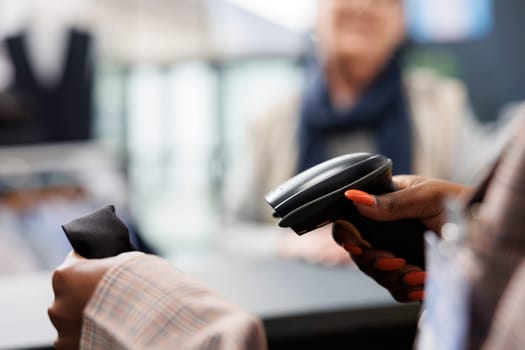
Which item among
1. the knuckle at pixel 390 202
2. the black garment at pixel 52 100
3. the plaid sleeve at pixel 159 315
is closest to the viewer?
the plaid sleeve at pixel 159 315

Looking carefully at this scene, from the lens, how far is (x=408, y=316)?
45.7 inches

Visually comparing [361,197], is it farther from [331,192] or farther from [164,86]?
[164,86]

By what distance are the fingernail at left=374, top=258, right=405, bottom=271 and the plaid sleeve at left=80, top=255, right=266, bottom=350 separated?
151 mm

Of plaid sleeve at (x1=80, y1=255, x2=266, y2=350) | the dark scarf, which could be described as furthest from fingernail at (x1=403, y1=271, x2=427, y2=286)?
the dark scarf

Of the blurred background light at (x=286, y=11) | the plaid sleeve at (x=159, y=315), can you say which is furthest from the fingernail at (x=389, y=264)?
the blurred background light at (x=286, y=11)

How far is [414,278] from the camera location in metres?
0.54

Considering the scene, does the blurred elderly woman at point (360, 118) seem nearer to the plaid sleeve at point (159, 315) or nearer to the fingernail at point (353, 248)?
the fingernail at point (353, 248)

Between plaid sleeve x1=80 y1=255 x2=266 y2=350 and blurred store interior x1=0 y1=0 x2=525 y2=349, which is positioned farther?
blurred store interior x1=0 y1=0 x2=525 y2=349

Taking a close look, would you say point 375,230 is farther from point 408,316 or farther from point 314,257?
point 314,257

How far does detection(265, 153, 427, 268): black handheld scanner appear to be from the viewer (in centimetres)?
48

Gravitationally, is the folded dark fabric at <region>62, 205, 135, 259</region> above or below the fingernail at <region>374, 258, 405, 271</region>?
above

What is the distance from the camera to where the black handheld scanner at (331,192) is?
477 mm

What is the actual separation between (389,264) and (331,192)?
0.30 feet

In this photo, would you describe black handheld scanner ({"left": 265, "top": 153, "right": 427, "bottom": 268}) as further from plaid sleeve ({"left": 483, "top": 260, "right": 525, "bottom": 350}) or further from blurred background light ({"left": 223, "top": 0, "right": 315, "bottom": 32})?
blurred background light ({"left": 223, "top": 0, "right": 315, "bottom": 32})
